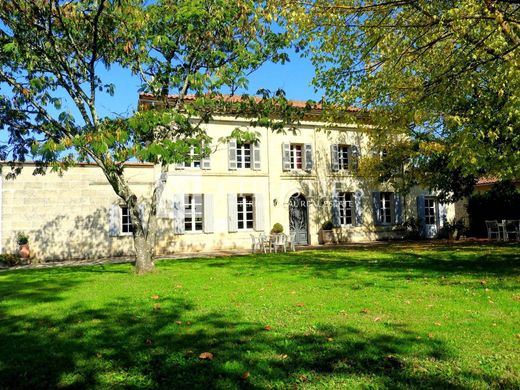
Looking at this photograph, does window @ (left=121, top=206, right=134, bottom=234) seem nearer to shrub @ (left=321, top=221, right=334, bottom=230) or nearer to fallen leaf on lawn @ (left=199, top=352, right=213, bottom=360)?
shrub @ (left=321, top=221, right=334, bottom=230)

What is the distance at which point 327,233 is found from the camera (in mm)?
19125

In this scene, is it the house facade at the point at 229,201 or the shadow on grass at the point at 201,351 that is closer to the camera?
the shadow on grass at the point at 201,351

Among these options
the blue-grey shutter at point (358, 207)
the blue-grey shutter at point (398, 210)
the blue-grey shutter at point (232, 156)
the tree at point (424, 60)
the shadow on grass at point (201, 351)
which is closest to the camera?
the shadow on grass at point (201, 351)

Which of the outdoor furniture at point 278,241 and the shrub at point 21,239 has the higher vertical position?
the shrub at point 21,239

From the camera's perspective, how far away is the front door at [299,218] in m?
19.3

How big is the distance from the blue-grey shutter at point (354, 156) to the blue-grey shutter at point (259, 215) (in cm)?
548

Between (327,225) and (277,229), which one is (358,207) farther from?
(277,229)

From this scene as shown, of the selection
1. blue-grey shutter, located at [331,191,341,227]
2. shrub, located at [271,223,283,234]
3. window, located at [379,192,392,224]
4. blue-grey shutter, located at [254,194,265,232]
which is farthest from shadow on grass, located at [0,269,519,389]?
window, located at [379,192,392,224]

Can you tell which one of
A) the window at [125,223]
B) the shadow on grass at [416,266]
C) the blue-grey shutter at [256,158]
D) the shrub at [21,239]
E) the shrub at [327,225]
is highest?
the blue-grey shutter at [256,158]

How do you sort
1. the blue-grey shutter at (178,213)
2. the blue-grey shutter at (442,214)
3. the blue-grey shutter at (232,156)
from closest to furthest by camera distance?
the blue-grey shutter at (178,213) → the blue-grey shutter at (232,156) → the blue-grey shutter at (442,214)

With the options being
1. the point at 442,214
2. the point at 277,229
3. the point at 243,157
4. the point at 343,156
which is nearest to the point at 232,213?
the point at 277,229

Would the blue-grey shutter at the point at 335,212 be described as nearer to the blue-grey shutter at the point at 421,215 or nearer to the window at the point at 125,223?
the blue-grey shutter at the point at 421,215

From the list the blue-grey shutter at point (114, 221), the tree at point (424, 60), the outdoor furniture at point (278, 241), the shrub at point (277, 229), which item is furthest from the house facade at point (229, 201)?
the tree at point (424, 60)

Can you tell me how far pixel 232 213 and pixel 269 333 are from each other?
13524mm
